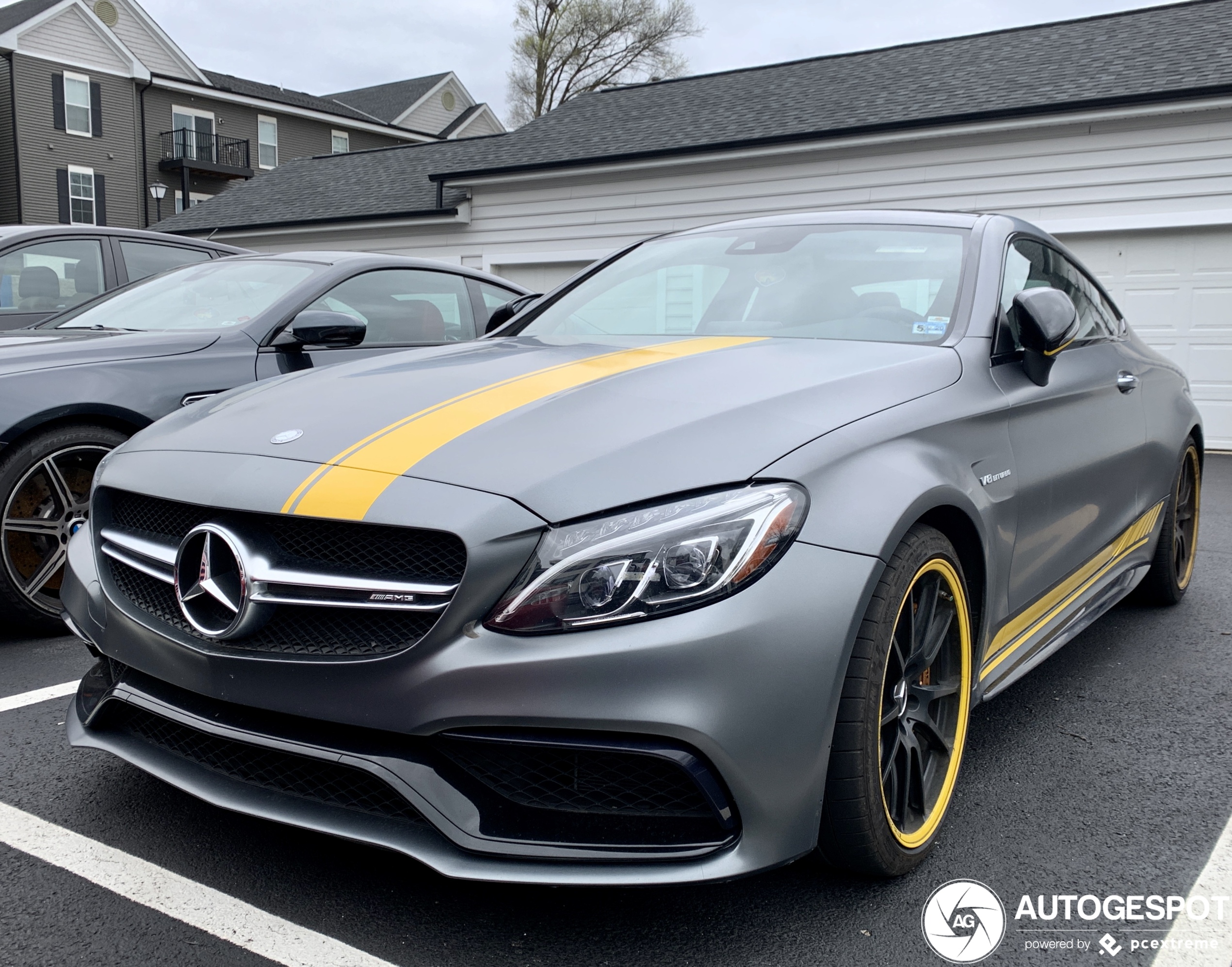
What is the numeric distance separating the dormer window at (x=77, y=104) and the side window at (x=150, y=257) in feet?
97.3

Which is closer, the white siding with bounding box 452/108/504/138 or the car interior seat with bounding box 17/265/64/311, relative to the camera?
the car interior seat with bounding box 17/265/64/311

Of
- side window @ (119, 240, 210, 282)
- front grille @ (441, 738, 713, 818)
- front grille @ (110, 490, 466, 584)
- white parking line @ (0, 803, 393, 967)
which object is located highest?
side window @ (119, 240, 210, 282)

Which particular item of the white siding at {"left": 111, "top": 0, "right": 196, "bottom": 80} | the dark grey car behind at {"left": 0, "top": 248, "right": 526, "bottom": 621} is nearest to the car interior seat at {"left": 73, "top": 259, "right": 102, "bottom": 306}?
the dark grey car behind at {"left": 0, "top": 248, "right": 526, "bottom": 621}

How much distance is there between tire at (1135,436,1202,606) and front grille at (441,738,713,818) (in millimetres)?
3114

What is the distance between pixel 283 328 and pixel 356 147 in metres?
36.5

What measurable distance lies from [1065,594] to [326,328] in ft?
8.96

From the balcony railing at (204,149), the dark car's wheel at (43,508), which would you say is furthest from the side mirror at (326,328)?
the balcony railing at (204,149)

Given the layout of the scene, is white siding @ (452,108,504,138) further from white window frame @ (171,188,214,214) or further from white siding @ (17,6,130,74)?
white siding @ (17,6,130,74)

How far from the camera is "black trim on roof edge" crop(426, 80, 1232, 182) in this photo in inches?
400

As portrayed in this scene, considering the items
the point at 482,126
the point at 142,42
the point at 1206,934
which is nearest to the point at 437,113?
the point at 482,126

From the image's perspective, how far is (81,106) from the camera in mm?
31219

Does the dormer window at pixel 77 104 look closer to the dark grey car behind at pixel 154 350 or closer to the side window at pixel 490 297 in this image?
the dark grey car behind at pixel 154 350

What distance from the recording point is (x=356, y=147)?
38156 mm

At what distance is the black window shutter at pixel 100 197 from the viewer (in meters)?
31.5
